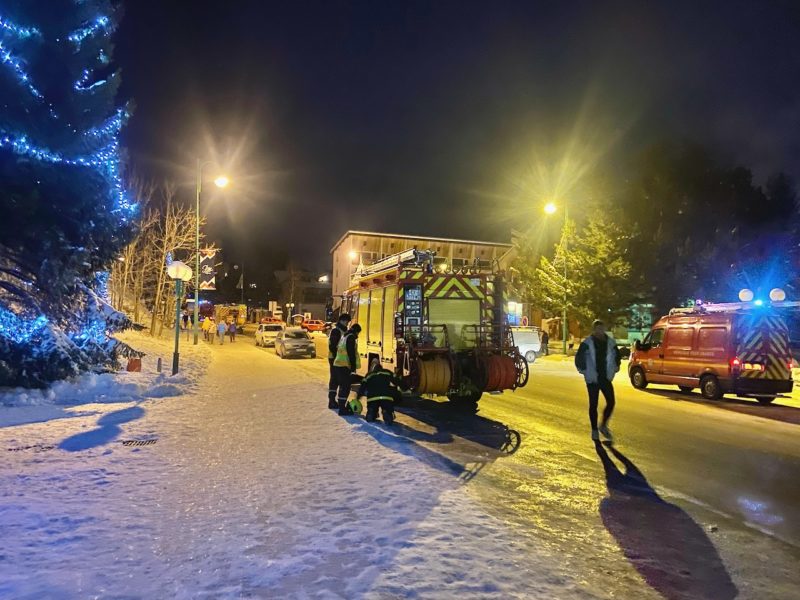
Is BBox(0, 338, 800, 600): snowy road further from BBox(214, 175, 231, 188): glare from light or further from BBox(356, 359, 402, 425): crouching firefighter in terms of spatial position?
BBox(214, 175, 231, 188): glare from light

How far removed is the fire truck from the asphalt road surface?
0.77 m

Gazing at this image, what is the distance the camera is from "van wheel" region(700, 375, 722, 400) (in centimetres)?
1441

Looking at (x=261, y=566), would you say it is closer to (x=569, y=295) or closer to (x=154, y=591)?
(x=154, y=591)

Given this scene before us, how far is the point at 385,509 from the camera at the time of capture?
5301 millimetres

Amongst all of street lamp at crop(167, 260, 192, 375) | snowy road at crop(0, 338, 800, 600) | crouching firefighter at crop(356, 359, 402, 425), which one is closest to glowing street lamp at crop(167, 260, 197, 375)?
street lamp at crop(167, 260, 192, 375)

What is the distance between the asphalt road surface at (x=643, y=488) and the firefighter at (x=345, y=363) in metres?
1.17

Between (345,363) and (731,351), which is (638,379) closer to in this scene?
(731,351)

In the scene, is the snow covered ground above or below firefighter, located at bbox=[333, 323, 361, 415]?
below

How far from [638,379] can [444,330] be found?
853cm

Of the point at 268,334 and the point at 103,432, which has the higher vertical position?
the point at 268,334

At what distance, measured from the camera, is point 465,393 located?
1145 centimetres

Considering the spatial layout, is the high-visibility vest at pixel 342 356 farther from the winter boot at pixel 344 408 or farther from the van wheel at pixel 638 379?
the van wheel at pixel 638 379

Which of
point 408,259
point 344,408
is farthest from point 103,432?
point 408,259

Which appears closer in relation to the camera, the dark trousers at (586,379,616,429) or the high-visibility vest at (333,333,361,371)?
the dark trousers at (586,379,616,429)
